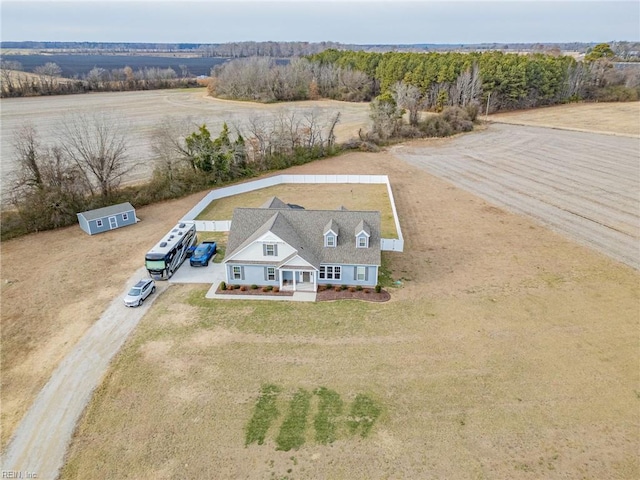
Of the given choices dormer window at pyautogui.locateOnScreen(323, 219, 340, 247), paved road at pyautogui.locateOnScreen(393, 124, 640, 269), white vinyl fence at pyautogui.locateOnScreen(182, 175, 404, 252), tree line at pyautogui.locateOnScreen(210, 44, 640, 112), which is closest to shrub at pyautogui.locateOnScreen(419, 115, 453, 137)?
paved road at pyautogui.locateOnScreen(393, 124, 640, 269)

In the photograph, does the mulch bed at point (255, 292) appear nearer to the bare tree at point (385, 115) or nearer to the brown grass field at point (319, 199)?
the brown grass field at point (319, 199)

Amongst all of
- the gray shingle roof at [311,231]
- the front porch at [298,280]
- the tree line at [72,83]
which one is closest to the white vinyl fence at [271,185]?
the gray shingle roof at [311,231]

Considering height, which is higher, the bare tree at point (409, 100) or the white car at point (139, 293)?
the bare tree at point (409, 100)

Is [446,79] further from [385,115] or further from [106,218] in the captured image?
[106,218]

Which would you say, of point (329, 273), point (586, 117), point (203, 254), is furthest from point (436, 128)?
point (203, 254)

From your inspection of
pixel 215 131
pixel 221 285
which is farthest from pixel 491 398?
pixel 215 131
